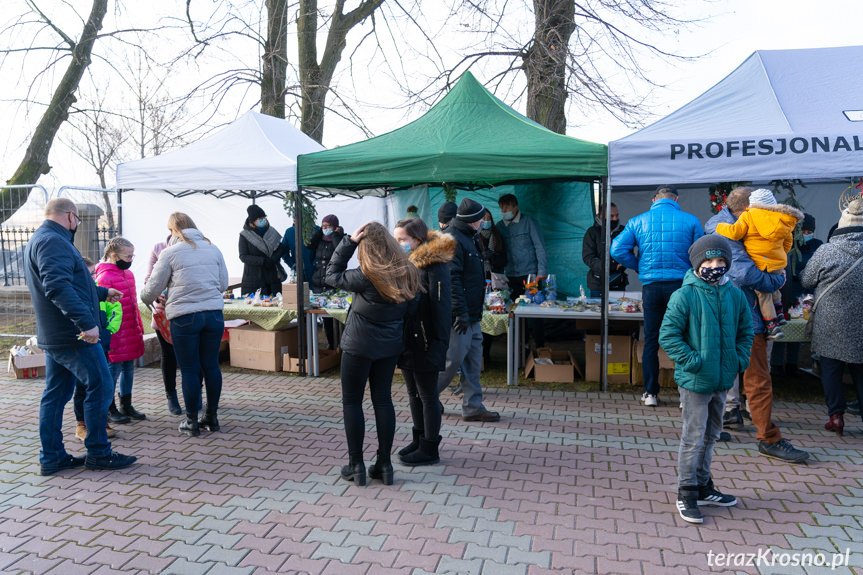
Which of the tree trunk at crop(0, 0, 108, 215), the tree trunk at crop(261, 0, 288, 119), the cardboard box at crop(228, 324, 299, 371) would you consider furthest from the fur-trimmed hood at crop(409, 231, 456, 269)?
the tree trunk at crop(261, 0, 288, 119)

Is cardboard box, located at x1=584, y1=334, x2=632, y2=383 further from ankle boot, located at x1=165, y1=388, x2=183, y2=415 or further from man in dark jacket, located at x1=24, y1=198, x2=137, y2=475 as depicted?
man in dark jacket, located at x1=24, y1=198, x2=137, y2=475

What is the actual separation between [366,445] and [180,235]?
2.07m

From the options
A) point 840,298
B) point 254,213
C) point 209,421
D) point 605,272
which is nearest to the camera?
point 840,298

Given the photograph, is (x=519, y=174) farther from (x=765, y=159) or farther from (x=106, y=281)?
(x=106, y=281)

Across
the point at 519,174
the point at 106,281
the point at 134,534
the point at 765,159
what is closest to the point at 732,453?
the point at 765,159

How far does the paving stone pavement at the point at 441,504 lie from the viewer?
116 inches

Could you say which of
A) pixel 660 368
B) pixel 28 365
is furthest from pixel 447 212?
pixel 28 365

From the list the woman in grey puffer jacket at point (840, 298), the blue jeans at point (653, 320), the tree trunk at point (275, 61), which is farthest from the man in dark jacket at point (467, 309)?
the tree trunk at point (275, 61)

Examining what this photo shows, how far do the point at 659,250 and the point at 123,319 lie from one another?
171 inches

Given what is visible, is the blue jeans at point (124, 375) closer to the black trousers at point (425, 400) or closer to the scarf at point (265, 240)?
the black trousers at point (425, 400)

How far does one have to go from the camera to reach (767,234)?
4285 mm

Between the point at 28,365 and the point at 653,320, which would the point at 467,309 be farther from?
the point at 28,365

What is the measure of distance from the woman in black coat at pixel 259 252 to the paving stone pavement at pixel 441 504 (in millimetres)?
2863

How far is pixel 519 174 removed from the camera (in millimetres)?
5844
